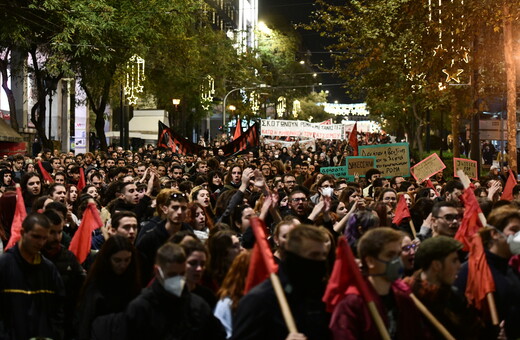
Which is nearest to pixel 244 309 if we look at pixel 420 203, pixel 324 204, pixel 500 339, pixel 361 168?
pixel 500 339

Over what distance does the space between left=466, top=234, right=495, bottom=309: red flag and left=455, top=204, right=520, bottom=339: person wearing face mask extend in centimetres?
5

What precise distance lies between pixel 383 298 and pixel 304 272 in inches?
19.4

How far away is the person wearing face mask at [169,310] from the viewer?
4.98 m

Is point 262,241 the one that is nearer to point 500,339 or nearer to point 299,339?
point 299,339

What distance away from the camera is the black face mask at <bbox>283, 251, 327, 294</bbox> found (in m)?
4.80

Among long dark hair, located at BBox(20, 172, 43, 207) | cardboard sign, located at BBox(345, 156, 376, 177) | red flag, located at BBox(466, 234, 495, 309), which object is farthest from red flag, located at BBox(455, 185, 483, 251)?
cardboard sign, located at BBox(345, 156, 376, 177)

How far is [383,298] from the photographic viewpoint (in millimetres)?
4922

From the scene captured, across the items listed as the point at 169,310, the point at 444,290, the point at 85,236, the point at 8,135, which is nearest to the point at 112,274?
the point at 169,310

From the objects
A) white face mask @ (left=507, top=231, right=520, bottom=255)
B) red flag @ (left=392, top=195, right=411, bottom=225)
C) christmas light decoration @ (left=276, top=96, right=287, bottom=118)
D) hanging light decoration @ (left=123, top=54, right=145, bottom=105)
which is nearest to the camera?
white face mask @ (left=507, top=231, right=520, bottom=255)

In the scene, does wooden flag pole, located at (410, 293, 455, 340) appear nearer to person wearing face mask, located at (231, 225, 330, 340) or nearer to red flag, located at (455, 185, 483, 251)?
person wearing face mask, located at (231, 225, 330, 340)

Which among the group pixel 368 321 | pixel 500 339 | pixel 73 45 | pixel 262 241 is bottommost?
pixel 500 339

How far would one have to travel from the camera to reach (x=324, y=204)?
344 inches

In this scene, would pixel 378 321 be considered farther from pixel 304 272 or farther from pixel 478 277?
pixel 478 277

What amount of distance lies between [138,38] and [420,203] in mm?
23057
